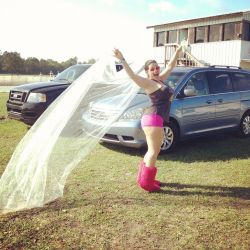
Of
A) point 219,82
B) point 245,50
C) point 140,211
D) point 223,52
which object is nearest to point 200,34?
point 223,52

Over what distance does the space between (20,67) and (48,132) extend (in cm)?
6528

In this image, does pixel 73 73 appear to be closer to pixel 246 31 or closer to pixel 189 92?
pixel 189 92

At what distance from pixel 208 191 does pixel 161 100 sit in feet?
4.89

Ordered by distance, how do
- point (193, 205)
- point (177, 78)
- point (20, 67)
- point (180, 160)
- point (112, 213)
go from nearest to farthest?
point (112, 213), point (193, 205), point (180, 160), point (177, 78), point (20, 67)

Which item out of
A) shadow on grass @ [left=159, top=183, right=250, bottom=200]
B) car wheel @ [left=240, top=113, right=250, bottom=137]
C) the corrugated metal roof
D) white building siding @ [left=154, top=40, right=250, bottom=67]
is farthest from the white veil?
the corrugated metal roof

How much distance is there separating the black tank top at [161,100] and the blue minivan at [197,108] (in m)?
1.32

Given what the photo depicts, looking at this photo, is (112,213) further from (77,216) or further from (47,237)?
(47,237)

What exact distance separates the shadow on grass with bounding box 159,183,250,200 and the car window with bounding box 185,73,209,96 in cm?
276

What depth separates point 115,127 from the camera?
6973 mm

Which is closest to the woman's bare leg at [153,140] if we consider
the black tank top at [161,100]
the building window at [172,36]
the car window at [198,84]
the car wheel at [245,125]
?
the black tank top at [161,100]

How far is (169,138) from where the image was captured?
7164mm

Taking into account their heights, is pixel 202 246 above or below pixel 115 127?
below

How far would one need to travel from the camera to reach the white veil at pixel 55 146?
4.56 m

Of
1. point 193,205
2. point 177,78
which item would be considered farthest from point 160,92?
point 177,78
